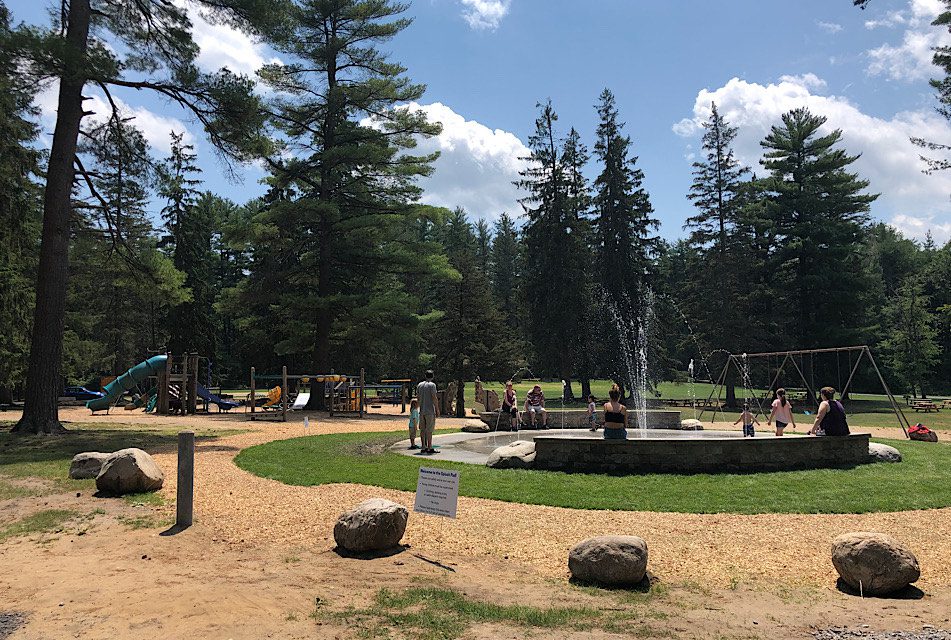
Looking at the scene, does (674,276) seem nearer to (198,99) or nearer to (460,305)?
(460,305)

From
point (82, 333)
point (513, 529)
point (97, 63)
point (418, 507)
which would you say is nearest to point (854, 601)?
point (513, 529)

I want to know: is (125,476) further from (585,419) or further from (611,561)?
(585,419)

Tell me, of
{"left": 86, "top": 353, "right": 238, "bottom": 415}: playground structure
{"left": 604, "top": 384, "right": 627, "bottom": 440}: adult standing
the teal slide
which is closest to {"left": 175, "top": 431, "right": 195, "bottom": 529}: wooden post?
{"left": 604, "top": 384, "right": 627, "bottom": 440}: adult standing

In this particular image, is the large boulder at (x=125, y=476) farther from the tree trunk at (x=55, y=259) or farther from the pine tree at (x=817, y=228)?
the pine tree at (x=817, y=228)

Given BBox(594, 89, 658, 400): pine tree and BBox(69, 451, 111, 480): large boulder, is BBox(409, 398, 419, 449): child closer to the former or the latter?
BBox(69, 451, 111, 480): large boulder

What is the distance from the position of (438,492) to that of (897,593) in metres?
4.37

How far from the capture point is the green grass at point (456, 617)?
4508 mm

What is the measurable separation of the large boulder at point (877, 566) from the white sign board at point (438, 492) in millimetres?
3719

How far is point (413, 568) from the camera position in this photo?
6.03 metres

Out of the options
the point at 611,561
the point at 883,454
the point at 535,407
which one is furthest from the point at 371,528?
the point at 535,407

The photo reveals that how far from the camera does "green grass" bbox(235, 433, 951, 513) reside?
341 inches

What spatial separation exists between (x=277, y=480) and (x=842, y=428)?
10.6m

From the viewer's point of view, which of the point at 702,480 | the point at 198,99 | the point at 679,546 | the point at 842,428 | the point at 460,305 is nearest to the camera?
the point at 679,546

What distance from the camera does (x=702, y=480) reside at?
33.4 feet
